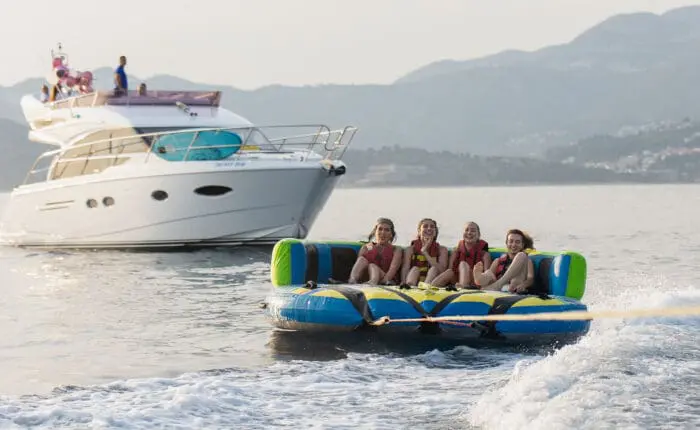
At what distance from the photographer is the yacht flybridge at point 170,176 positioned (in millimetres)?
24109

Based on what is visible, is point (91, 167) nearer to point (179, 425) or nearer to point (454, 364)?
point (454, 364)

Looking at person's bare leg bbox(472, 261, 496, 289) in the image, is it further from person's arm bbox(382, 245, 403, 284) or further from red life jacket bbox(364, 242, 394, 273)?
red life jacket bbox(364, 242, 394, 273)

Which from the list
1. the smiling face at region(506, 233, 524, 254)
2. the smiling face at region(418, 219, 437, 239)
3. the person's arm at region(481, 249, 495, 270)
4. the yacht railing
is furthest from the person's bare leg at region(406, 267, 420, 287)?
the yacht railing

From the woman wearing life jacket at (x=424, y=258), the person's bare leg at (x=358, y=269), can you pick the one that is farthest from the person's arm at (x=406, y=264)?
the person's bare leg at (x=358, y=269)

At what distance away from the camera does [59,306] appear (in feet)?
54.6

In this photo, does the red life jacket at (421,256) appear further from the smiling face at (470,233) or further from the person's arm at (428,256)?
the smiling face at (470,233)

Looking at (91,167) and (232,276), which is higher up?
(91,167)

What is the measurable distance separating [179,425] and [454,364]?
3.32 meters

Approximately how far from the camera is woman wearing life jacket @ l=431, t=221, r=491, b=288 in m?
12.4

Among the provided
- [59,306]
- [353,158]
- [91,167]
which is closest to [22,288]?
[59,306]

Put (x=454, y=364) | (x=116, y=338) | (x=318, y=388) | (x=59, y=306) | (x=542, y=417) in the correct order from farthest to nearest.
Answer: (x=59, y=306) < (x=116, y=338) < (x=454, y=364) < (x=318, y=388) < (x=542, y=417)

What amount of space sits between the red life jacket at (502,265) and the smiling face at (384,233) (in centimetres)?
123

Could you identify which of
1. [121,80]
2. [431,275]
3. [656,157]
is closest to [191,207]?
[121,80]

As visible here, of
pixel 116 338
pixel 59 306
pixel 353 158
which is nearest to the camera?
pixel 116 338
